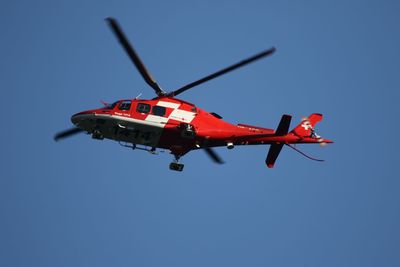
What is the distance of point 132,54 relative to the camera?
919 inches

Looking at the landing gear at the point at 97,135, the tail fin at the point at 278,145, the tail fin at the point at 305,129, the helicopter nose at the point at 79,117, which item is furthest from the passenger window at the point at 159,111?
the tail fin at the point at 305,129

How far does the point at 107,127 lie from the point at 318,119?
1073cm

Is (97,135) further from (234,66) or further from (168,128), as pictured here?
(234,66)

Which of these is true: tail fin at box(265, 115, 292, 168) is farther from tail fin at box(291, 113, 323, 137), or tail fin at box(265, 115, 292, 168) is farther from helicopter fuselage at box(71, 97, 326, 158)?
tail fin at box(291, 113, 323, 137)

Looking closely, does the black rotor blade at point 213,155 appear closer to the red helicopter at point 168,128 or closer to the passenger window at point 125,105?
the red helicopter at point 168,128

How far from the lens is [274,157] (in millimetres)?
27922

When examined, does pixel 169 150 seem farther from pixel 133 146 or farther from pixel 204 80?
pixel 204 80

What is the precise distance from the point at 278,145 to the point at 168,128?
5.36m

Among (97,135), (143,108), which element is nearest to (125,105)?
(143,108)

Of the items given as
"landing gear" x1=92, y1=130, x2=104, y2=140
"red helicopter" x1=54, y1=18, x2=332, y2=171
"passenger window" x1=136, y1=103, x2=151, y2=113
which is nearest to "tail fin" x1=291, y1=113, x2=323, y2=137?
"red helicopter" x1=54, y1=18, x2=332, y2=171

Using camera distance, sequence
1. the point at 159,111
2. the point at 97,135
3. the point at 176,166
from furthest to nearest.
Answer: the point at 176,166 < the point at 159,111 < the point at 97,135

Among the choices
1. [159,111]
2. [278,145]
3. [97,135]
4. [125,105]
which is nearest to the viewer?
[97,135]

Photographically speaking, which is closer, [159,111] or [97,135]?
A: [97,135]

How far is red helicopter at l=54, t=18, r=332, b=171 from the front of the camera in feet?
85.7
